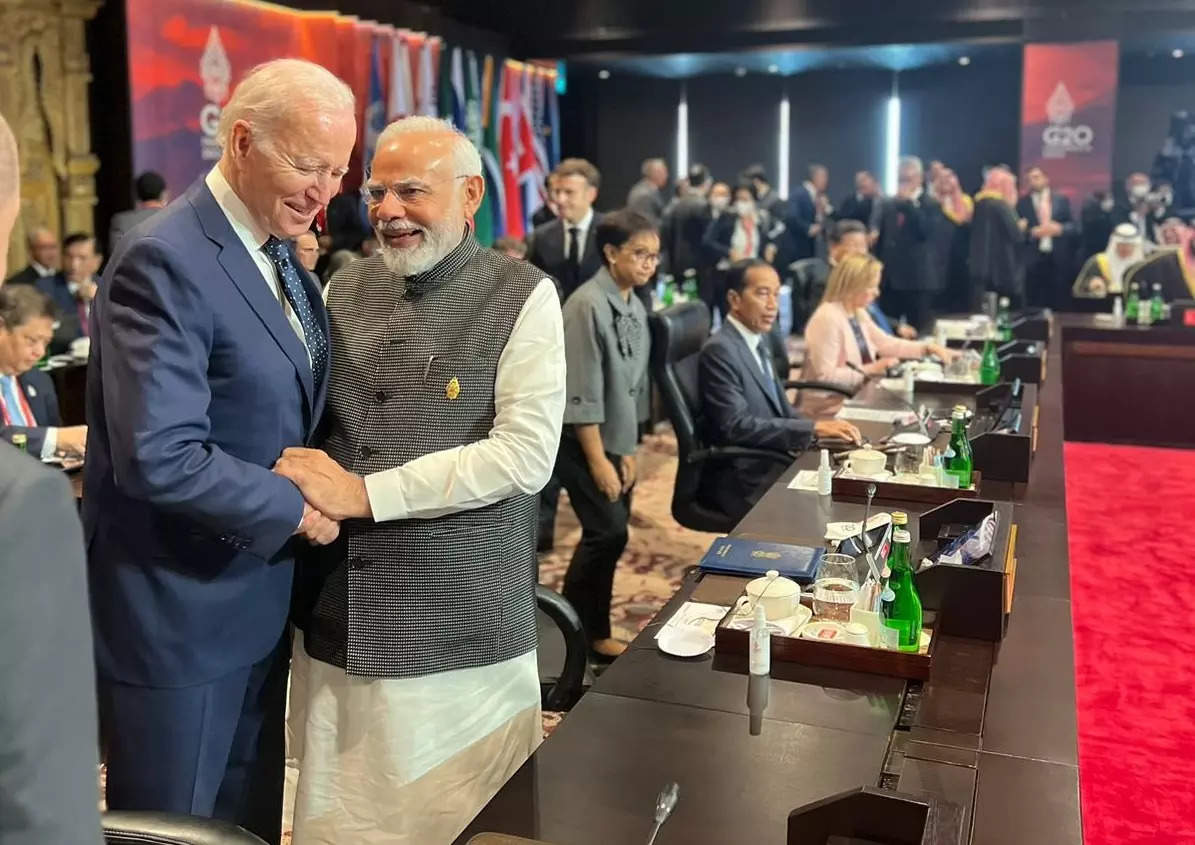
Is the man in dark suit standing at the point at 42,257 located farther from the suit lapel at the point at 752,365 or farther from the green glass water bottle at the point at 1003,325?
the green glass water bottle at the point at 1003,325

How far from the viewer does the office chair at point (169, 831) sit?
1297 millimetres

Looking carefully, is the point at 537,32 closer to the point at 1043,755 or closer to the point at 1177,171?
the point at 1177,171

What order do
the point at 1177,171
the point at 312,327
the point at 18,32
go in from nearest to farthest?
the point at 312,327 < the point at 18,32 < the point at 1177,171

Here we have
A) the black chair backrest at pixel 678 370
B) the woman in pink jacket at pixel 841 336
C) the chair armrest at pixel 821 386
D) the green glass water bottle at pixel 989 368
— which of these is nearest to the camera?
the black chair backrest at pixel 678 370

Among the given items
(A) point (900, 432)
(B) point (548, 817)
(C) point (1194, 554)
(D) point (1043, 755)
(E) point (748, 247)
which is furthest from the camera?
(E) point (748, 247)

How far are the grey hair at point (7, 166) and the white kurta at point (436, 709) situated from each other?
99 centimetres

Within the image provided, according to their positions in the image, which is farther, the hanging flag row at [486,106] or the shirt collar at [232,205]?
the hanging flag row at [486,106]

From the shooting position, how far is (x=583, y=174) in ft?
17.9

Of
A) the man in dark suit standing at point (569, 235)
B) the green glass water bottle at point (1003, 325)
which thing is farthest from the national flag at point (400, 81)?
the green glass water bottle at point (1003, 325)

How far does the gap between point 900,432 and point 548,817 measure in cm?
248

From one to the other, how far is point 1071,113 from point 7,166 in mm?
11066

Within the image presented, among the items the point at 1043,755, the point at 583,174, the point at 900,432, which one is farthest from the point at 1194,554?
the point at 1043,755

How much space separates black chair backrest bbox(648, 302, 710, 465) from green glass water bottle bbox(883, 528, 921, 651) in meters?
1.90

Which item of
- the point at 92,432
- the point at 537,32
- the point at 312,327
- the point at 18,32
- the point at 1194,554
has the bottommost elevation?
the point at 1194,554
